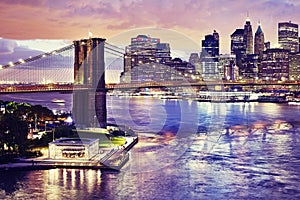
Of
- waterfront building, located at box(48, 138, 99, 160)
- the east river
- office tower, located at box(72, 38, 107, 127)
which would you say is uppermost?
office tower, located at box(72, 38, 107, 127)

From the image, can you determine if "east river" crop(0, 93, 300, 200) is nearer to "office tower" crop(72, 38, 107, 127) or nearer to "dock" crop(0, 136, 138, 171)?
"dock" crop(0, 136, 138, 171)

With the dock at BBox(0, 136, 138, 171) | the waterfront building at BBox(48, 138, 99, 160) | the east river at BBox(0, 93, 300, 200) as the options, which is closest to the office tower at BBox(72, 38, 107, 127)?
the east river at BBox(0, 93, 300, 200)

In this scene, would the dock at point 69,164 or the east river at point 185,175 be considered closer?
the east river at point 185,175

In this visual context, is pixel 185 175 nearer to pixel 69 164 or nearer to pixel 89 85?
pixel 69 164

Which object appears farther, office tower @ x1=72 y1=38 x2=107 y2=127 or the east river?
office tower @ x1=72 y1=38 x2=107 y2=127

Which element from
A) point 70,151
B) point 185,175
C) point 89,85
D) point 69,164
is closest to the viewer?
point 185,175

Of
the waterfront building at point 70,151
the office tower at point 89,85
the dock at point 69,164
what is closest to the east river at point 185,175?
the dock at point 69,164

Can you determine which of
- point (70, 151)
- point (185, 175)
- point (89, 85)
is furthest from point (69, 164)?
point (89, 85)

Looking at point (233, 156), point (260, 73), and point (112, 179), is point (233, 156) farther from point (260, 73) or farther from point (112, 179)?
point (260, 73)

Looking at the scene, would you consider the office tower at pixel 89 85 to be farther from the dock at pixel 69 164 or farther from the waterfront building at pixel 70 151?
the dock at pixel 69 164
